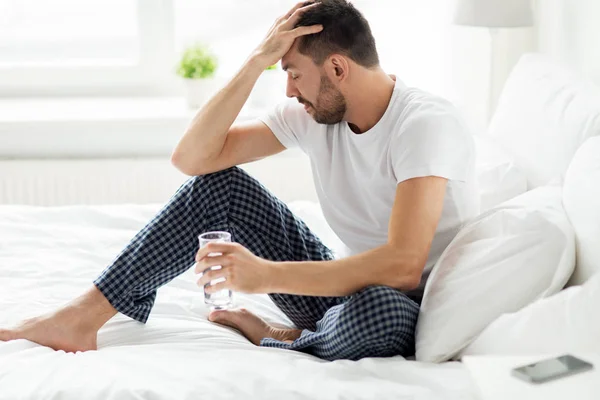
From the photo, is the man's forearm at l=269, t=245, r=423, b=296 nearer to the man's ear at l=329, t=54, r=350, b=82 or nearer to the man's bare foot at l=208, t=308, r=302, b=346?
the man's bare foot at l=208, t=308, r=302, b=346

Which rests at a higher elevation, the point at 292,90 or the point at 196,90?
the point at 292,90

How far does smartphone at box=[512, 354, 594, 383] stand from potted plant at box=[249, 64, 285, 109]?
2239 millimetres

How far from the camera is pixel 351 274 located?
1.66 metres

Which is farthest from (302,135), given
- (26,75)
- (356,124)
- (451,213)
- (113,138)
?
(26,75)

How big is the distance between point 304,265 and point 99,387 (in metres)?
0.44

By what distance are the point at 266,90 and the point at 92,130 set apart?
0.64 m

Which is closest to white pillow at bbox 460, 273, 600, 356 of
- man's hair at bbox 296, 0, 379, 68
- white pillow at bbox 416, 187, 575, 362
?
white pillow at bbox 416, 187, 575, 362

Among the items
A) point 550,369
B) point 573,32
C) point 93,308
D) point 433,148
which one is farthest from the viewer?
point 573,32

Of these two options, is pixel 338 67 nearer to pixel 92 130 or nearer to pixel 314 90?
pixel 314 90

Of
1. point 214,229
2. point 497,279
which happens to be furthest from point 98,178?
point 497,279

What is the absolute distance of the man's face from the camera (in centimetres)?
187

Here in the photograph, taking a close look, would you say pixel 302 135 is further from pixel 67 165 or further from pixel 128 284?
pixel 67 165

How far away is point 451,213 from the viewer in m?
1.82

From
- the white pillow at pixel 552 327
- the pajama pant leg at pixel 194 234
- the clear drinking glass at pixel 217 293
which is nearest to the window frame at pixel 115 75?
the pajama pant leg at pixel 194 234
